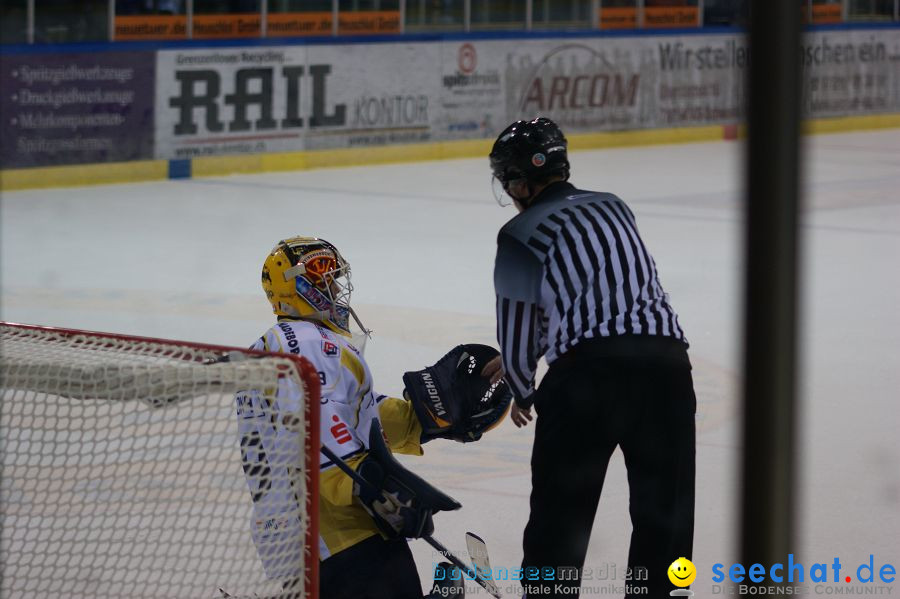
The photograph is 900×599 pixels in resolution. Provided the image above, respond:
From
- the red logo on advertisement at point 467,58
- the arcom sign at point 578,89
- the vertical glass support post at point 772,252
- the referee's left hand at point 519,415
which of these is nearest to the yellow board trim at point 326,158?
the arcom sign at point 578,89

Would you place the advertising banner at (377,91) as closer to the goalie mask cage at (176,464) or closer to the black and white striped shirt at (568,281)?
the goalie mask cage at (176,464)

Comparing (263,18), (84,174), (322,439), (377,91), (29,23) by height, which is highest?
(263,18)

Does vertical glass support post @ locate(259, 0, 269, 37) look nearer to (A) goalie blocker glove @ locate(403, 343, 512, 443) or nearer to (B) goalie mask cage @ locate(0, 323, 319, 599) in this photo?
(A) goalie blocker glove @ locate(403, 343, 512, 443)

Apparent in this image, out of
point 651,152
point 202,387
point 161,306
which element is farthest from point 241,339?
point 651,152

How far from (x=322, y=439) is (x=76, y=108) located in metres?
9.58

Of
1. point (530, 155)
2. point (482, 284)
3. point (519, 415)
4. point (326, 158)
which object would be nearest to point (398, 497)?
point (519, 415)

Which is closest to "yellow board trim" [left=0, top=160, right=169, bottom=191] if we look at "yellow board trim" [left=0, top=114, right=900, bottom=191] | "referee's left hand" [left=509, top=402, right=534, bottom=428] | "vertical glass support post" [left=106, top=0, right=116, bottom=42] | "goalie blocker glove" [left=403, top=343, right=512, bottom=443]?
"yellow board trim" [left=0, top=114, right=900, bottom=191]

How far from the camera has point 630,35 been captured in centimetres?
1555

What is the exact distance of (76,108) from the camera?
1162cm

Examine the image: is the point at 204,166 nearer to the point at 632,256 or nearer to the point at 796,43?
the point at 632,256

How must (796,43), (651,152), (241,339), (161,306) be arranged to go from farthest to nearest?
1. (651,152)
2. (161,306)
3. (241,339)
4. (796,43)

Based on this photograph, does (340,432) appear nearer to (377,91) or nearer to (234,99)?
(234,99)

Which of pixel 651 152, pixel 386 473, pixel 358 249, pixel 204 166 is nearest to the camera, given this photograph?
pixel 386 473

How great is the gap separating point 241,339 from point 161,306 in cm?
92
